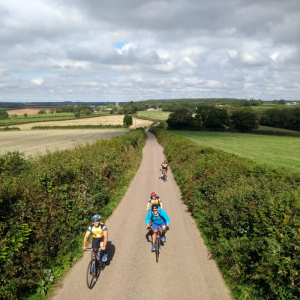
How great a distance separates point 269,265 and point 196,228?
5.51m

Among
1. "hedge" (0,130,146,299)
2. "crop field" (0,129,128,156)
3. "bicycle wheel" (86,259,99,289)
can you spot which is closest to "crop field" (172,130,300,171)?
"hedge" (0,130,146,299)

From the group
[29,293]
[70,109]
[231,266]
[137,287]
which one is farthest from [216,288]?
[70,109]

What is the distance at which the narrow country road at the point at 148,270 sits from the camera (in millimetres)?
6703

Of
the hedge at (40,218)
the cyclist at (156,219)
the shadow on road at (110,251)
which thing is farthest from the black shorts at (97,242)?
the cyclist at (156,219)

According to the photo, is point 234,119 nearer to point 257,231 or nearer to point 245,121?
point 245,121

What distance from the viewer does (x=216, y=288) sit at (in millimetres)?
6934

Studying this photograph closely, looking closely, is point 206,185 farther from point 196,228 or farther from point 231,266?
point 231,266

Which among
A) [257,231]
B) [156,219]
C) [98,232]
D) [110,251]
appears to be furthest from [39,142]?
[257,231]

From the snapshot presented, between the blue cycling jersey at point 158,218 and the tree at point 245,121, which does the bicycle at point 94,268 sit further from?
the tree at point 245,121

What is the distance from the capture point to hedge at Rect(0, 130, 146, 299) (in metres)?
6.37

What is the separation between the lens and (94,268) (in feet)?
23.6

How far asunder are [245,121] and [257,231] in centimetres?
8004

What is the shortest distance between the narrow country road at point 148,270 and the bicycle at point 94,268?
0.43 ft

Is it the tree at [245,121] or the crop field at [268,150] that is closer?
the crop field at [268,150]
